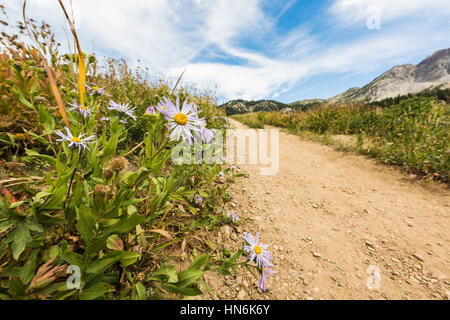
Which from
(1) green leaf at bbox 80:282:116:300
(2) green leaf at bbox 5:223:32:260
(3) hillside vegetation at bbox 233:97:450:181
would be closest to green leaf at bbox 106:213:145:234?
(1) green leaf at bbox 80:282:116:300

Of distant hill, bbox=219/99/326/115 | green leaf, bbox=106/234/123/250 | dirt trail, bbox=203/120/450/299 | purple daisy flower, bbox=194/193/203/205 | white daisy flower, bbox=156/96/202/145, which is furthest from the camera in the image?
distant hill, bbox=219/99/326/115

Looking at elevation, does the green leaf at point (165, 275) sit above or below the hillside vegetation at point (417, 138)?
below

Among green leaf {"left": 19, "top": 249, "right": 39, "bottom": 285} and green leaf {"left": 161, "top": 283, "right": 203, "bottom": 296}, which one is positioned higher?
green leaf {"left": 19, "top": 249, "right": 39, "bottom": 285}

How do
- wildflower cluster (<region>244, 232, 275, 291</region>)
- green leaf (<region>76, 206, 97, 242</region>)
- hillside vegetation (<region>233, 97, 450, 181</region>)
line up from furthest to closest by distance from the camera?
hillside vegetation (<region>233, 97, 450, 181</region>)
wildflower cluster (<region>244, 232, 275, 291</region>)
green leaf (<region>76, 206, 97, 242</region>)

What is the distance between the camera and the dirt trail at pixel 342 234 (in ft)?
4.39

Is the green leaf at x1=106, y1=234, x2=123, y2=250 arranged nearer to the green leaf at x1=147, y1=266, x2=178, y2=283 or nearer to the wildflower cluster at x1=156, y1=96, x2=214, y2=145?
the green leaf at x1=147, y1=266, x2=178, y2=283

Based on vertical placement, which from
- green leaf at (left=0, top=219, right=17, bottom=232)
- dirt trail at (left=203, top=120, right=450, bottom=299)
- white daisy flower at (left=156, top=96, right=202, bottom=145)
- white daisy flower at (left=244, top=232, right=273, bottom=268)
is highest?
white daisy flower at (left=156, top=96, right=202, bottom=145)

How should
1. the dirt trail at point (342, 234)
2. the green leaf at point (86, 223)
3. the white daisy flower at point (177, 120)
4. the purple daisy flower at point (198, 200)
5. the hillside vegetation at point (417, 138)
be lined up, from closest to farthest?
the green leaf at point (86, 223) → the white daisy flower at point (177, 120) → the dirt trail at point (342, 234) → the purple daisy flower at point (198, 200) → the hillside vegetation at point (417, 138)

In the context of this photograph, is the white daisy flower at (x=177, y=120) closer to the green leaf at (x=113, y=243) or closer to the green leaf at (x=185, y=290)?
the green leaf at (x=113, y=243)

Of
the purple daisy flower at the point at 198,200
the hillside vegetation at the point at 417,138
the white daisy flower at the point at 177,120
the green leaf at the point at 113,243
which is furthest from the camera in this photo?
the hillside vegetation at the point at 417,138

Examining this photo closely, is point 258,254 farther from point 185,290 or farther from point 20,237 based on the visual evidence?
point 20,237

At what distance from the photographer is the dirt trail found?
52.7 inches

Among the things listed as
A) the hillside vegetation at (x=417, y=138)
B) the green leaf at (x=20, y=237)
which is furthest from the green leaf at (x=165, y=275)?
the hillside vegetation at (x=417, y=138)
